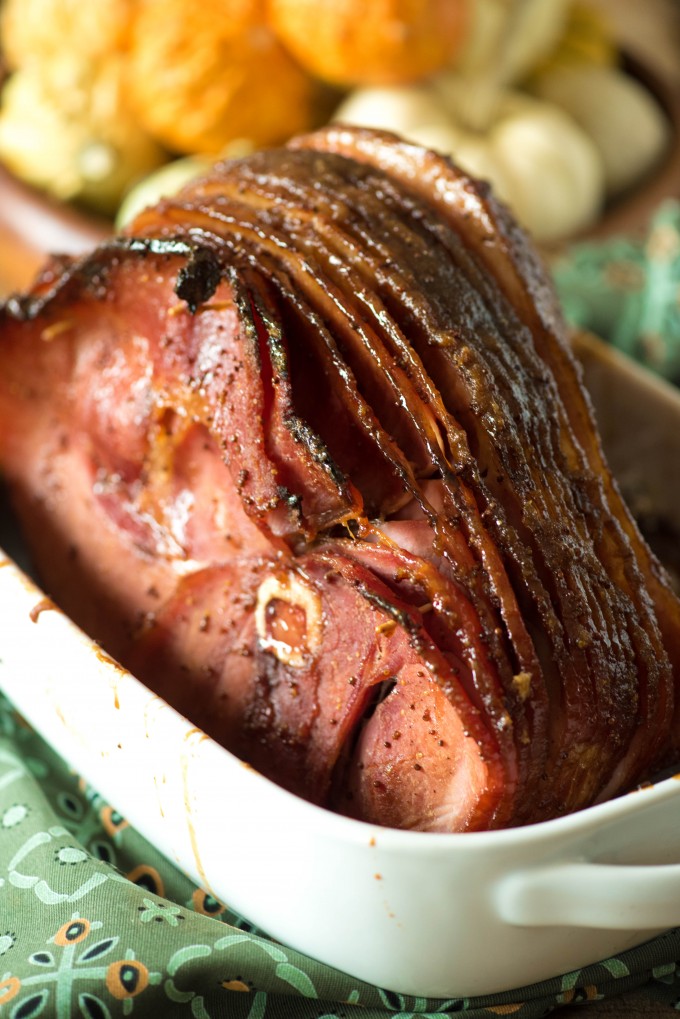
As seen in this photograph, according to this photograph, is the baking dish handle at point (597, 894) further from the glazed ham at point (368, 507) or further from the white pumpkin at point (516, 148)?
the white pumpkin at point (516, 148)

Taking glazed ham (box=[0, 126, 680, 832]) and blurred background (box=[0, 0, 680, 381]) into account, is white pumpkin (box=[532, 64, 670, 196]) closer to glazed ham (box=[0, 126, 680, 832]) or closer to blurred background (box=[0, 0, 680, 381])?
blurred background (box=[0, 0, 680, 381])

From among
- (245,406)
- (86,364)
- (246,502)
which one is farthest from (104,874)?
(86,364)

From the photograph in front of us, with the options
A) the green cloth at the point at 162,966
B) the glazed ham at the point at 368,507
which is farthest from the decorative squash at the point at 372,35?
the green cloth at the point at 162,966

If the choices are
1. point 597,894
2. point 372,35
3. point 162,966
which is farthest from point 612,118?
point 162,966

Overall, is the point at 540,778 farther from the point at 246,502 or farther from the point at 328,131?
the point at 328,131

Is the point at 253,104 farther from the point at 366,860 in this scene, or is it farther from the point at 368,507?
the point at 366,860

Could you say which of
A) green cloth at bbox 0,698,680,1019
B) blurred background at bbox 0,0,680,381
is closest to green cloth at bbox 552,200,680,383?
blurred background at bbox 0,0,680,381
